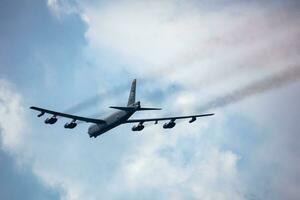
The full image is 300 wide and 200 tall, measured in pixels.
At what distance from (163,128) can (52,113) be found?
19.6 m

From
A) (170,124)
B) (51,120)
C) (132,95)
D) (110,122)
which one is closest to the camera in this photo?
(51,120)

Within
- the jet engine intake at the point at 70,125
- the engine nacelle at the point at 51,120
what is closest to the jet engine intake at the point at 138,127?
the jet engine intake at the point at 70,125

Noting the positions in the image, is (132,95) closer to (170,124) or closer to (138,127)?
(138,127)

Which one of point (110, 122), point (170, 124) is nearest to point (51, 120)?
point (110, 122)

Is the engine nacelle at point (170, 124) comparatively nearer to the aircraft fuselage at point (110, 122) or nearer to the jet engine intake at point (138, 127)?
the jet engine intake at point (138, 127)

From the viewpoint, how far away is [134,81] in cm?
10238

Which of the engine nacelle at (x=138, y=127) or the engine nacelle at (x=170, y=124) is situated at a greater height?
the engine nacelle at (x=138, y=127)

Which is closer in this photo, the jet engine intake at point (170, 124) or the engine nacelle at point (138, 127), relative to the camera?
the jet engine intake at point (170, 124)

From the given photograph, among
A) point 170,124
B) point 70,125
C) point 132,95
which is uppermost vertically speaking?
point 132,95

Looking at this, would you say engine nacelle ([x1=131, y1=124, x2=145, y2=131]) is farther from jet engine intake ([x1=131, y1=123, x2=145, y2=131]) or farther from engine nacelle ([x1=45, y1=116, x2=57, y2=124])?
engine nacelle ([x1=45, y1=116, x2=57, y2=124])

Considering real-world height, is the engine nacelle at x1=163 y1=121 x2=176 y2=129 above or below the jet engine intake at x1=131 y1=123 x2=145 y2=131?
below

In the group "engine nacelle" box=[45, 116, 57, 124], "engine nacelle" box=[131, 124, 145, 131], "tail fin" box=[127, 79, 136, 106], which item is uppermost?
"tail fin" box=[127, 79, 136, 106]

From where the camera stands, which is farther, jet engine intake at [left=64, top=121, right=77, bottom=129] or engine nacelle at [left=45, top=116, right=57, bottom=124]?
jet engine intake at [left=64, top=121, right=77, bottom=129]

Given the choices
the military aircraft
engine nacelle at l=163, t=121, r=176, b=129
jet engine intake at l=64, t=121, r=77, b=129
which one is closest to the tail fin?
the military aircraft
